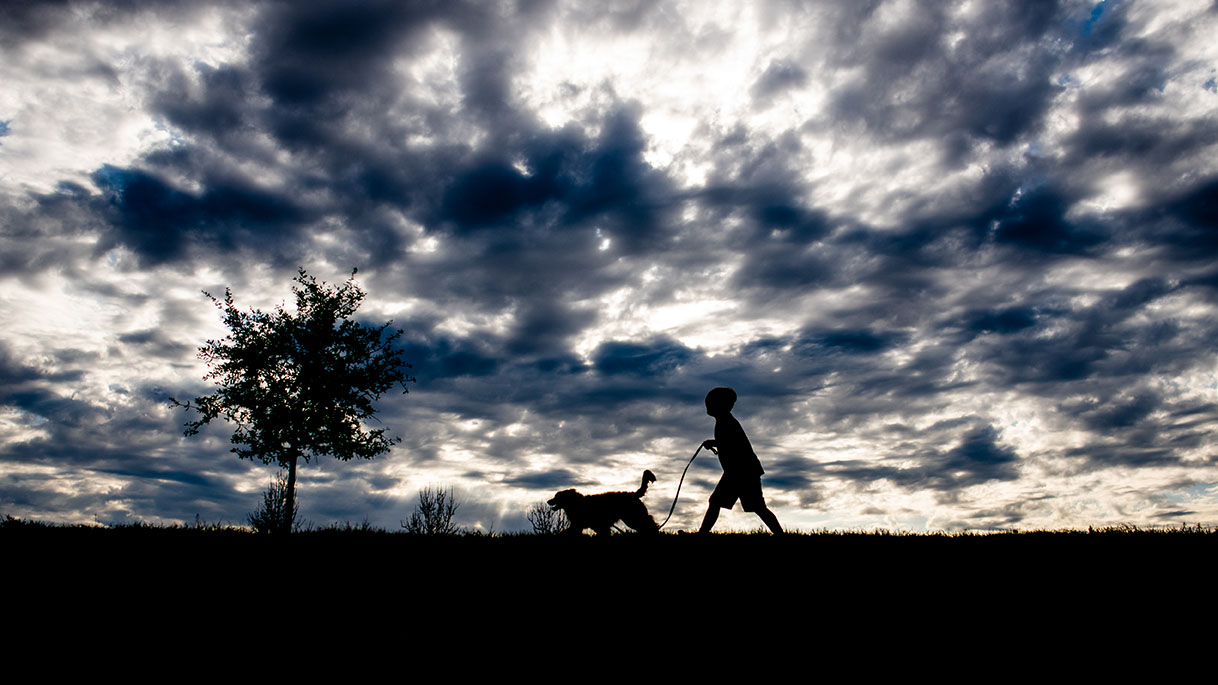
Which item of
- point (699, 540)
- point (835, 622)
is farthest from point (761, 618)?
point (699, 540)

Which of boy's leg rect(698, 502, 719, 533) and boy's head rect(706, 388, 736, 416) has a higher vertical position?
boy's head rect(706, 388, 736, 416)

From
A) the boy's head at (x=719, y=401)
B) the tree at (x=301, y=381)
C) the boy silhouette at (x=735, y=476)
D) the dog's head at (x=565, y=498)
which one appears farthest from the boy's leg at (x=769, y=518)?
the tree at (x=301, y=381)

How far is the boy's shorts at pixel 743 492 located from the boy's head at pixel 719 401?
109cm

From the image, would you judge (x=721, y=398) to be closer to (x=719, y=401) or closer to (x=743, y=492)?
(x=719, y=401)

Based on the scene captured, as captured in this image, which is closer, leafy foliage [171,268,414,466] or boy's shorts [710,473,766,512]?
boy's shorts [710,473,766,512]

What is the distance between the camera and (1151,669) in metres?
5.10

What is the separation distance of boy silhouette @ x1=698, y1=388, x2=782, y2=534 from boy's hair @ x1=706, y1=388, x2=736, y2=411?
241 millimetres

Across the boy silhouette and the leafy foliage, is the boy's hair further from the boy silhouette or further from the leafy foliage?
the leafy foliage

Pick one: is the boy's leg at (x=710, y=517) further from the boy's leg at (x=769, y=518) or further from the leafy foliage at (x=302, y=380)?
the leafy foliage at (x=302, y=380)

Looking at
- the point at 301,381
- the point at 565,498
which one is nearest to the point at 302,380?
the point at 301,381

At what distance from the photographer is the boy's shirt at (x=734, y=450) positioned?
10828mm

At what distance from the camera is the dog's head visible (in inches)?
423

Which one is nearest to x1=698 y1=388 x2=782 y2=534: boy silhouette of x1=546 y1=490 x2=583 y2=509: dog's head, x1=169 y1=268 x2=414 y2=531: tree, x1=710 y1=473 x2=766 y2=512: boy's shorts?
x1=710 y1=473 x2=766 y2=512: boy's shorts

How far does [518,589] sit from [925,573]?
4494mm
